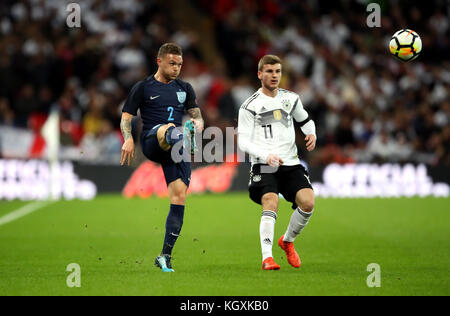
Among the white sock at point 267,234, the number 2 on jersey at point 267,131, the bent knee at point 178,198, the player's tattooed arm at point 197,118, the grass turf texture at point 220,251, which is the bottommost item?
the grass turf texture at point 220,251

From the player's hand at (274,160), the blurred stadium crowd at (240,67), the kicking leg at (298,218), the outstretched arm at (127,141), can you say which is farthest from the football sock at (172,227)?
the blurred stadium crowd at (240,67)

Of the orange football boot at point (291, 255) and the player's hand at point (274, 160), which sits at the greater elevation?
the player's hand at point (274, 160)

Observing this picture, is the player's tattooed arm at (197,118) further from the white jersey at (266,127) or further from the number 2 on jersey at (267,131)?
the number 2 on jersey at (267,131)

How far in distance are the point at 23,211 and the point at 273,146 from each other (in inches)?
337

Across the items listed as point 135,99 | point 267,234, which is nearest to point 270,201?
point 267,234

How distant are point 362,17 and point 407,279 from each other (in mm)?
18203

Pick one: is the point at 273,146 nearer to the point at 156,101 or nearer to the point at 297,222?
the point at 297,222

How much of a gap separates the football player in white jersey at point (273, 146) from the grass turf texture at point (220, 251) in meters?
0.65

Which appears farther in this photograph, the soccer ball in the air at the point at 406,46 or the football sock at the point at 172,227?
the soccer ball in the air at the point at 406,46

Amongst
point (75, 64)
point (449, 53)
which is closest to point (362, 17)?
point (449, 53)

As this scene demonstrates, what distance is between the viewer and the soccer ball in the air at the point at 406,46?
9625 mm

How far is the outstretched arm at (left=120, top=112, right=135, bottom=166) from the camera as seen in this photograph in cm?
772

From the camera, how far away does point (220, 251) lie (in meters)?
9.56

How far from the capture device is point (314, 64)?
2214 cm
